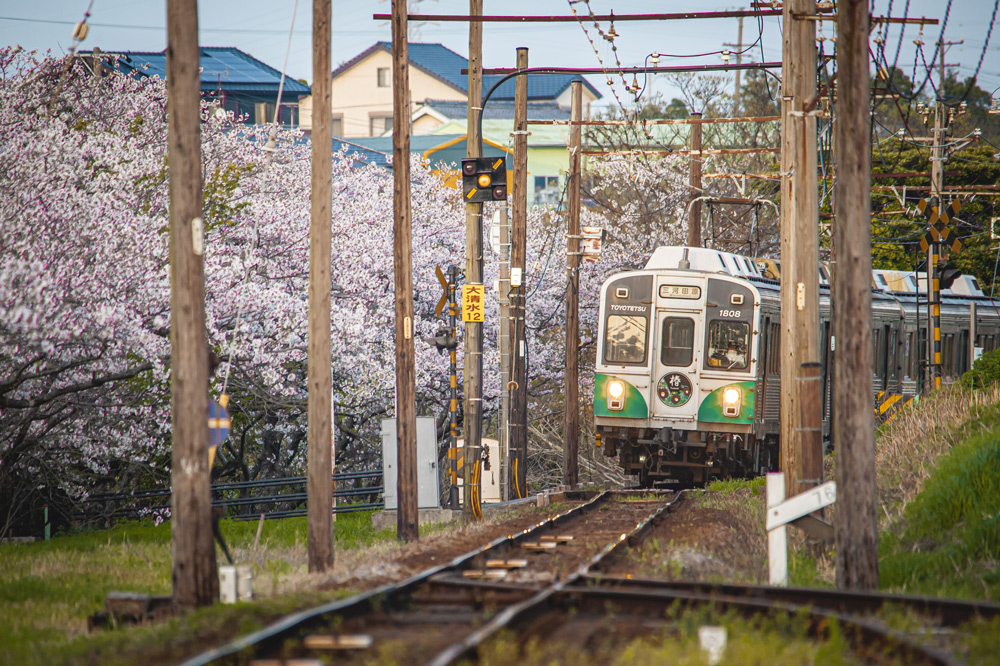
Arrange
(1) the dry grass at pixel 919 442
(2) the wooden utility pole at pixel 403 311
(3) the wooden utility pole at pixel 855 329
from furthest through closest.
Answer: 1. (2) the wooden utility pole at pixel 403 311
2. (1) the dry grass at pixel 919 442
3. (3) the wooden utility pole at pixel 855 329

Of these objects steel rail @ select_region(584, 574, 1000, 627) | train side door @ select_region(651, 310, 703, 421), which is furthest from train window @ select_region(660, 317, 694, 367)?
steel rail @ select_region(584, 574, 1000, 627)

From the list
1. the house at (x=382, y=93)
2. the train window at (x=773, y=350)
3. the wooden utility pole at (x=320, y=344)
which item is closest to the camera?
the wooden utility pole at (x=320, y=344)

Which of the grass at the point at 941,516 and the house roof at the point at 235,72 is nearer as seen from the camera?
the grass at the point at 941,516

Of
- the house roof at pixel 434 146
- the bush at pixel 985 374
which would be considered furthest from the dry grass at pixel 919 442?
the house roof at pixel 434 146

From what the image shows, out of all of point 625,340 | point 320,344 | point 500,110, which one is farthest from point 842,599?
point 500,110

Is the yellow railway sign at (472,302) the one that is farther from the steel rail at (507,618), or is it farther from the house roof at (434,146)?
the house roof at (434,146)

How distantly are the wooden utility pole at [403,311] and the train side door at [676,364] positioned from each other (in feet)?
21.8

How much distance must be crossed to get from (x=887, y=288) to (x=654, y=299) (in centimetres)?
1150

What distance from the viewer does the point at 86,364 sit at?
1559 centimetres

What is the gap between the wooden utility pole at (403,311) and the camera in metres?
13.6

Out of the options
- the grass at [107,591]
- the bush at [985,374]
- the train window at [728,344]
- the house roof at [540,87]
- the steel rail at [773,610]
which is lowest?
the grass at [107,591]

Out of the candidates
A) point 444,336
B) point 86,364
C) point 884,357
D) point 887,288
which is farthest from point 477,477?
point 887,288

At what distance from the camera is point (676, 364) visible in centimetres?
1911

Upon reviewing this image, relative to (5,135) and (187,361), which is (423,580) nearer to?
(187,361)
